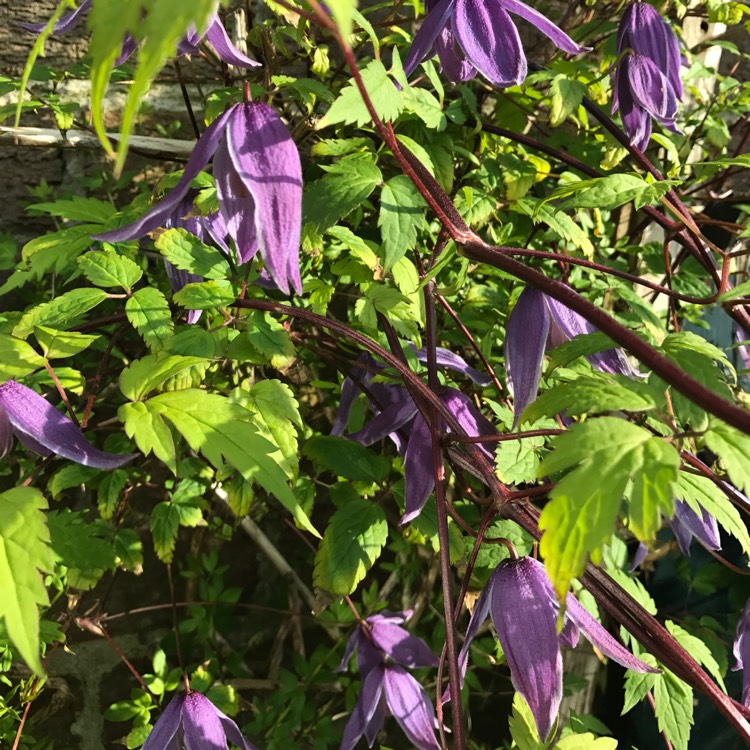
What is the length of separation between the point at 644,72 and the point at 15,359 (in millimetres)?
769

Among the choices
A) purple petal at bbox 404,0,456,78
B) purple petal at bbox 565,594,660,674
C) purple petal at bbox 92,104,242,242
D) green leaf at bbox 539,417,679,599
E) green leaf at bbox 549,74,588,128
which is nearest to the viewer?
green leaf at bbox 539,417,679,599

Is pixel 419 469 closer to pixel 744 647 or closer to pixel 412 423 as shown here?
pixel 412 423

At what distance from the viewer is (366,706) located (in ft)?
2.90

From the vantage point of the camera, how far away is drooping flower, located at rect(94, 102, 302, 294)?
50cm

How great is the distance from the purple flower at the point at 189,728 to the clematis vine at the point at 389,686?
0.58 feet

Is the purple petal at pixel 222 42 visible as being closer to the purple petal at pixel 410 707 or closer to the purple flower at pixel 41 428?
the purple flower at pixel 41 428

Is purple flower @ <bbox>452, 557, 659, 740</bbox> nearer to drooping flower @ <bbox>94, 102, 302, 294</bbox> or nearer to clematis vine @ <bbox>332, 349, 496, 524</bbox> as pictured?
clematis vine @ <bbox>332, 349, 496, 524</bbox>

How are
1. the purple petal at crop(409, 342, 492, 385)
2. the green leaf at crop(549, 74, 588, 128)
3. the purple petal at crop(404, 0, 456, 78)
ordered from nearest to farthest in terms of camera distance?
the purple petal at crop(404, 0, 456, 78) < the purple petal at crop(409, 342, 492, 385) < the green leaf at crop(549, 74, 588, 128)

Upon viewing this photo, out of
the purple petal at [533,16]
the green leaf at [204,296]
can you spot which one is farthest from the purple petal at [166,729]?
the purple petal at [533,16]

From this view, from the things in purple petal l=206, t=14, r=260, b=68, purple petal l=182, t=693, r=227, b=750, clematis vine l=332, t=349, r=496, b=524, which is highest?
purple petal l=206, t=14, r=260, b=68

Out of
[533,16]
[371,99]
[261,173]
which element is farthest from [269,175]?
[533,16]

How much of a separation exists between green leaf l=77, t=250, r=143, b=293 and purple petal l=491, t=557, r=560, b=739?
0.47 m

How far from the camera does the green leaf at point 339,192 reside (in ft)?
2.20

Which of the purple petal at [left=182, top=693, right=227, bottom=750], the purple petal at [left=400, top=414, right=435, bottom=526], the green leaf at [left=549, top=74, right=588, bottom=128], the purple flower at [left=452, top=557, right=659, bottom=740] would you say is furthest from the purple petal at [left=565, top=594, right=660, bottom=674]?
the green leaf at [left=549, top=74, right=588, bottom=128]
